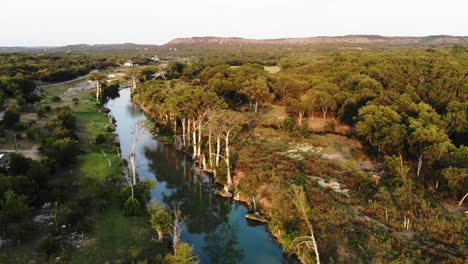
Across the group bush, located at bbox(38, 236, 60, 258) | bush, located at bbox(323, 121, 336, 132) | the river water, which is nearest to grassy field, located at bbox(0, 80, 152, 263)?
bush, located at bbox(38, 236, 60, 258)

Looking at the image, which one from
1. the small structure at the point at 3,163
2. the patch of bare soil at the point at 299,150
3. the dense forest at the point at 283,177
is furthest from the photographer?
the patch of bare soil at the point at 299,150

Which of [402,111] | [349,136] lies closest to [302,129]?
[349,136]

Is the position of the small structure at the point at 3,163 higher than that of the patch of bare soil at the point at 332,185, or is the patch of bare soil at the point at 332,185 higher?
the small structure at the point at 3,163

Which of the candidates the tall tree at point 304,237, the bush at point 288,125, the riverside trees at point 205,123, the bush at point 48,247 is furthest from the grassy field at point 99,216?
the bush at point 288,125

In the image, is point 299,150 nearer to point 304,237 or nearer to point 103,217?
point 304,237

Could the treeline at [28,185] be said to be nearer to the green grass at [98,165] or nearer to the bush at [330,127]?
the green grass at [98,165]

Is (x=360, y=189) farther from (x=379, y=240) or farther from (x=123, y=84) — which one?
(x=123, y=84)

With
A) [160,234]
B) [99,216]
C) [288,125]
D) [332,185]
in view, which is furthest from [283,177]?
[288,125]
